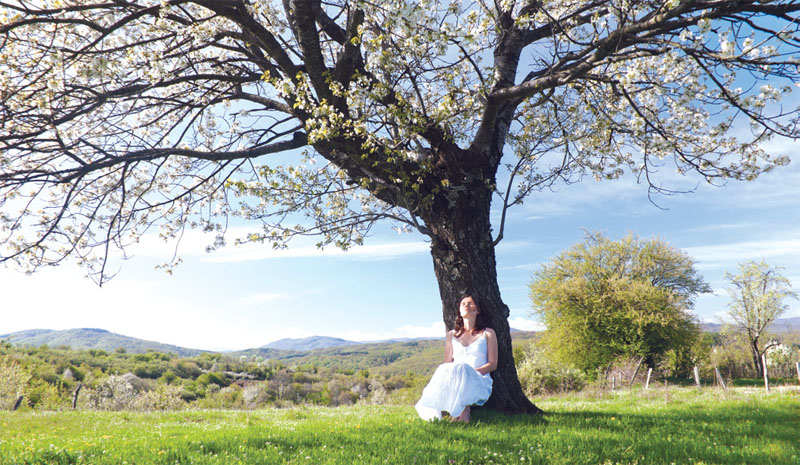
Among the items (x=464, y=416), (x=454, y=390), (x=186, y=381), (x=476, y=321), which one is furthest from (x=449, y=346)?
(x=186, y=381)

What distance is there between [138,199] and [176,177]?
1.79 m

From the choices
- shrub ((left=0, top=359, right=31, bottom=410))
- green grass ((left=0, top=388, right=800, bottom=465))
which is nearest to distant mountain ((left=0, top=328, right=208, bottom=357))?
shrub ((left=0, top=359, right=31, bottom=410))

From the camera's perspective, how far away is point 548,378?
2725cm

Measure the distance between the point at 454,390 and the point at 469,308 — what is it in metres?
1.60

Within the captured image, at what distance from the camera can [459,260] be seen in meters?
8.65

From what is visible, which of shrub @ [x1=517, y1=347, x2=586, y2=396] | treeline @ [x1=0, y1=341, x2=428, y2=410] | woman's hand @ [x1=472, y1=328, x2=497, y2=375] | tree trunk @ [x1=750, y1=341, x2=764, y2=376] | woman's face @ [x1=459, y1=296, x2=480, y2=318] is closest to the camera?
woman's hand @ [x1=472, y1=328, x2=497, y2=375]

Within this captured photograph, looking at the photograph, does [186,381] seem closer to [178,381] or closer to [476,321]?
[178,381]

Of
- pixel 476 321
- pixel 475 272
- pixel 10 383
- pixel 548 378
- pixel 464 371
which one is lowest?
pixel 10 383

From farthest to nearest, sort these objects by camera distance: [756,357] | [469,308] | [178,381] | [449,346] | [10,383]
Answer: [178,381] < [756,357] < [10,383] < [449,346] < [469,308]

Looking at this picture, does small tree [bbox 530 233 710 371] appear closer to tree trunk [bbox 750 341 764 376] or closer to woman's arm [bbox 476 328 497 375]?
tree trunk [bbox 750 341 764 376]

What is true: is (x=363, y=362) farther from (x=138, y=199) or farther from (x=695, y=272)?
(x=138, y=199)

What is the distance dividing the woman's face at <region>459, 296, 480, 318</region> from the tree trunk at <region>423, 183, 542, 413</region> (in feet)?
0.84

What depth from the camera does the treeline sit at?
38219 millimetres

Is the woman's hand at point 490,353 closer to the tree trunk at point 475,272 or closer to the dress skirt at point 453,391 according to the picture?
the dress skirt at point 453,391
